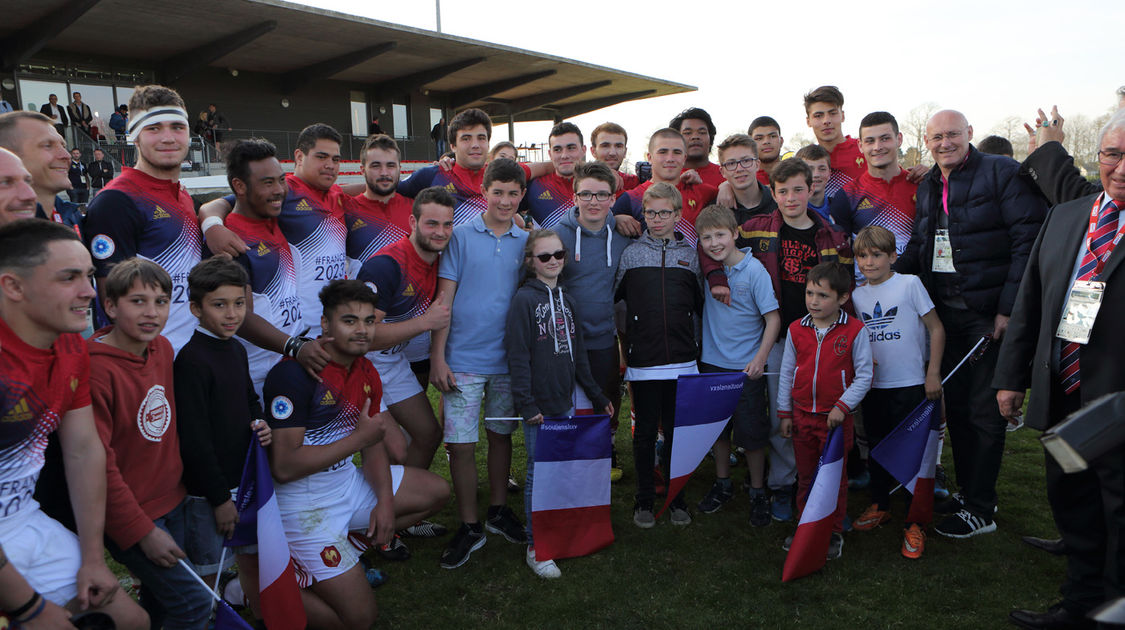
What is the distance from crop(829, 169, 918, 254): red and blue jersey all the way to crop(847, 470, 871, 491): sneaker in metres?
1.78

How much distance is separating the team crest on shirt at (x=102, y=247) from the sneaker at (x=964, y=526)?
203 inches

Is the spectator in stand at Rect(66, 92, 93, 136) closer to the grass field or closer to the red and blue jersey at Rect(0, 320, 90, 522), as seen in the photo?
the grass field

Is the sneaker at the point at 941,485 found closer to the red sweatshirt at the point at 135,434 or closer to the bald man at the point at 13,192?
the red sweatshirt at the point at 135,434

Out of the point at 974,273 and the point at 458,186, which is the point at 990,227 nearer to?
the point at 974,273

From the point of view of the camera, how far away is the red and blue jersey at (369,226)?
4703mm

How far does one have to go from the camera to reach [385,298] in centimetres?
411

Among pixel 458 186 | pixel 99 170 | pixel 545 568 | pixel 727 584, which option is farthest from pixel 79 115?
pixel 727 584

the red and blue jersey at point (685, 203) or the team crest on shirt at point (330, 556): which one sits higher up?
the red and blue jersey at point (685, 203)

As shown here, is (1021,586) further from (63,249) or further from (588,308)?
(63,249)

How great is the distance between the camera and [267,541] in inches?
121

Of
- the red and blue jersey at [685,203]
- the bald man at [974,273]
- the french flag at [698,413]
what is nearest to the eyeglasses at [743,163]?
the red and blue jersey at [685,203]

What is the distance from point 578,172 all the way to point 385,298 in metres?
1.60

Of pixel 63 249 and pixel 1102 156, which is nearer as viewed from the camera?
pixel 63 249

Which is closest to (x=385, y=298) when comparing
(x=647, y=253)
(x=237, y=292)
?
(x=237, y=292)
